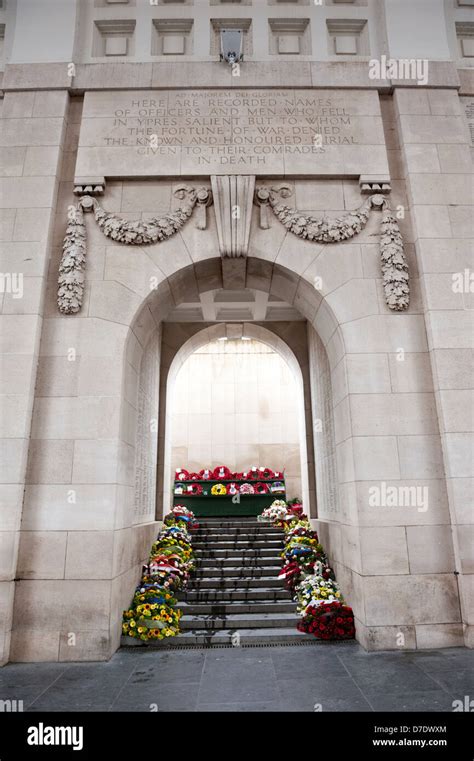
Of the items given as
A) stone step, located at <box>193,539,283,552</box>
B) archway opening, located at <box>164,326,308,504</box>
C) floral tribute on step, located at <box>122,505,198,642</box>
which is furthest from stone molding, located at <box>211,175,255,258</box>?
archway opening, located at <box>164,326,308,504</box>

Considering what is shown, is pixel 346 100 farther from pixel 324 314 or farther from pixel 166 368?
pixel 166 368

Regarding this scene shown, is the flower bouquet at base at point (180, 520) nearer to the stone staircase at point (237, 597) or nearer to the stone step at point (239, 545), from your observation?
the stone staircase at point (237, 597)

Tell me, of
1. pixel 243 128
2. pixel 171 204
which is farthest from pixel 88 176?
pixel 243 128

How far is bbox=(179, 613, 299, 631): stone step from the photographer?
7.68 metres

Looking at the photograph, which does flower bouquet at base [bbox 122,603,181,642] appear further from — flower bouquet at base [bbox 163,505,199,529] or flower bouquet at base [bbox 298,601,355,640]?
flower bouquet at base [bbox 163,505,199,529]

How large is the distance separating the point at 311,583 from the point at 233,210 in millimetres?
6992

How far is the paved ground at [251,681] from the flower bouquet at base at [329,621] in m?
0.28

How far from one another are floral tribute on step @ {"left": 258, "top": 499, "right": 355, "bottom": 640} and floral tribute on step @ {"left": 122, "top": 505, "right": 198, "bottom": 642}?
2075mm

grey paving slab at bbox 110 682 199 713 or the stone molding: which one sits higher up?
the stone molding

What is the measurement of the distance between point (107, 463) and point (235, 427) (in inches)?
561

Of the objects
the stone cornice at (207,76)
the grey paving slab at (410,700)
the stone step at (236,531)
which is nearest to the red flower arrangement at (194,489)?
the stone step at (236,531)

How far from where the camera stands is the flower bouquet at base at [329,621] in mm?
7121

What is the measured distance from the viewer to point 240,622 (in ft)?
25.4

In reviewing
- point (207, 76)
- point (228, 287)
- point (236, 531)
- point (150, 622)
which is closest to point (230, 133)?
point (207, 76)
